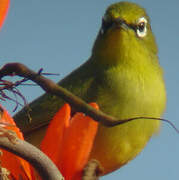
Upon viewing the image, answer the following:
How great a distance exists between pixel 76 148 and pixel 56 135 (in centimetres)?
5

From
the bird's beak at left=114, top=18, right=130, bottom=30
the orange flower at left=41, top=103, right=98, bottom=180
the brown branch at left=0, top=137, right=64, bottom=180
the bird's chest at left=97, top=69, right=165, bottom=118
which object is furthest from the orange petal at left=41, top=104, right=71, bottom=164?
the bird's chest at left=97, top=69, right=165, bottom=118

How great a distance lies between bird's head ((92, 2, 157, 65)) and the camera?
10.6 ft

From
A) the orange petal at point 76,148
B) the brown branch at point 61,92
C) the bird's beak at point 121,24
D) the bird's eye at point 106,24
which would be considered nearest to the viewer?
the brown branch at point 61,92

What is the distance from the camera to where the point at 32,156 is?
569 mm

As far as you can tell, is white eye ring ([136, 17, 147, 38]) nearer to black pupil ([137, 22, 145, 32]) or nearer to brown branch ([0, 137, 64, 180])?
black pupil ([137, 22, 145, 32])

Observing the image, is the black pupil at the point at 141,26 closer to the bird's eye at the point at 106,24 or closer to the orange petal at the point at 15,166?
the bird's eye at the point at 106,24

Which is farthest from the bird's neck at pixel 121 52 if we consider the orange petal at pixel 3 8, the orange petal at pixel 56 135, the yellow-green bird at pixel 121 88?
the orange petal at pixel 3 8

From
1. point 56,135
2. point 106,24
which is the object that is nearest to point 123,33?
point 106,24

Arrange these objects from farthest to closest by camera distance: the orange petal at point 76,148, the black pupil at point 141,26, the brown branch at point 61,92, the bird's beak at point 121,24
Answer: the black pupil at point 141,26 → the bird's beak at point 121,24 → the orange petal at point 76,148 → the brown branch at point 61,92

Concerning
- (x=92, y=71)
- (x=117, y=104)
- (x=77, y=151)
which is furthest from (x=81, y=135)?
(x=92, y=71)

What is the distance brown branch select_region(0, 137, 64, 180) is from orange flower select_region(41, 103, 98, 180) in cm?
12

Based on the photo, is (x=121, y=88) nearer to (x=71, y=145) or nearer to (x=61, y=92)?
(x=71, y=145)

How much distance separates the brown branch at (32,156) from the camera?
1.83ft

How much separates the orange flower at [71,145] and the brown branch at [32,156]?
12 cm
